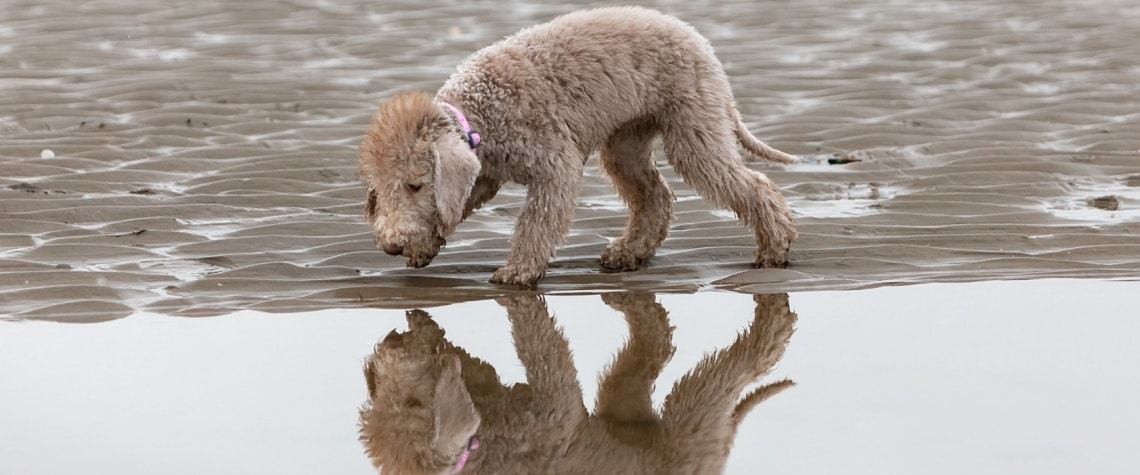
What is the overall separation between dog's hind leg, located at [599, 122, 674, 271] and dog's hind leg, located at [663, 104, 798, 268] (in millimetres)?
300

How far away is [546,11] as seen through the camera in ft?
47.6

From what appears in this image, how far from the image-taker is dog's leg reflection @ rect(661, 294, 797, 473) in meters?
4.38

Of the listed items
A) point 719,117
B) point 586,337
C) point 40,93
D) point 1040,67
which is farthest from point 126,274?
point 1040,67

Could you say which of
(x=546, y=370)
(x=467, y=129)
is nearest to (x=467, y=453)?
(x=546, y=370)

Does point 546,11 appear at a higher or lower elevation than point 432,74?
higher

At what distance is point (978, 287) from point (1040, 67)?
601 centimetres

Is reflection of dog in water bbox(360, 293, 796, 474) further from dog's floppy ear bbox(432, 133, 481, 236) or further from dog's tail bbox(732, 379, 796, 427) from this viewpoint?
dog's floppy ear bbox(432, 133, 481, 236)

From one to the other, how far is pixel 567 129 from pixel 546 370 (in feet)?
4.98

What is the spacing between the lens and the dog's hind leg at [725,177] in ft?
22.0

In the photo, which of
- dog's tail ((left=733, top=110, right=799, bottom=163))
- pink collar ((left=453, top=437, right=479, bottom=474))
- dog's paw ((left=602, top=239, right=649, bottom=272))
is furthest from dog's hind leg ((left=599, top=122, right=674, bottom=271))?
pink collar ((left=453, top=437, right=479, bottom=474))

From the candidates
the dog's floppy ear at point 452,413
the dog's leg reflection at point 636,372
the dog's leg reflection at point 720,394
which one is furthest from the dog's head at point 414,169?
the dog's leg reflection at point 720,394

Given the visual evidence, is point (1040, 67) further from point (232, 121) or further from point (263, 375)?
point (263, 375)

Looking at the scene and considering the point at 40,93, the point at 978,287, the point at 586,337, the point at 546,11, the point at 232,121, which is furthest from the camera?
the point at 546,11

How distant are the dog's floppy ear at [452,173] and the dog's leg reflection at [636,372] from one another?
78 cm
